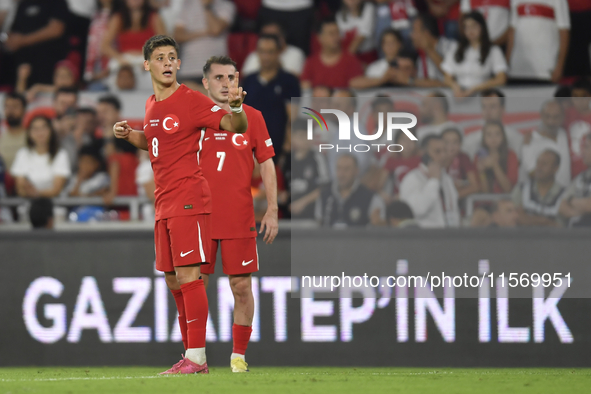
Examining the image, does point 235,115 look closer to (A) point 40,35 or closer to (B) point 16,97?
(B) point 16,97

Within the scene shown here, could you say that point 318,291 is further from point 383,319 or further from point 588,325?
point 588,325

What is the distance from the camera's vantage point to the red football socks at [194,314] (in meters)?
4.68

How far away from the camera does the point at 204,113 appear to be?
183 inches

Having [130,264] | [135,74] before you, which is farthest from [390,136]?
[135,74]

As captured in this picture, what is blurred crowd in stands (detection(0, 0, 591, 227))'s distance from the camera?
6793 millimetres

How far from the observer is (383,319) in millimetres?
6621

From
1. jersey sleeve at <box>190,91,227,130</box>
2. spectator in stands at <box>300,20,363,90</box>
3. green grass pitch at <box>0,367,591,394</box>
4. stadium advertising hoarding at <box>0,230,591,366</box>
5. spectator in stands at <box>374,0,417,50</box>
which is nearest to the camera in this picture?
green grass pitch at <box>0,367,591,394</box>

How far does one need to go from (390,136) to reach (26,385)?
393 centimetres

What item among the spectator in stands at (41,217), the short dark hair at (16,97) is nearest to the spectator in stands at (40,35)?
the short dark hair at (16,97)

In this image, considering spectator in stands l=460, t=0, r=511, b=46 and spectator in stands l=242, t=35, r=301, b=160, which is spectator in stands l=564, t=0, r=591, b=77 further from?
spectator in stands l=242, t=35, r=301, b=160

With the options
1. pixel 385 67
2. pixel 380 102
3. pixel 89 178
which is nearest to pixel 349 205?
pixel 380 102

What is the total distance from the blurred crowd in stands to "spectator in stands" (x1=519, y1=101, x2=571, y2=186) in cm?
1

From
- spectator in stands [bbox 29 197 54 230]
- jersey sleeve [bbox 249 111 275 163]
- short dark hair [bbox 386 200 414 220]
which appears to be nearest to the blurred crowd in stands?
short dark hair [bbox 386 200 414 220]

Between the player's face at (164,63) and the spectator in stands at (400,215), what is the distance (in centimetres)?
260
